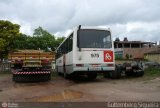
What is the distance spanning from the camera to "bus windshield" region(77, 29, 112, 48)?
21.1 metres

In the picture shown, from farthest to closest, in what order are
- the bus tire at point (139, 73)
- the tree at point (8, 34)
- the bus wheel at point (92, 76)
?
the tree at point (8, 34), the bus tire at point (139, 73), the bus wheel at point (92, 76)

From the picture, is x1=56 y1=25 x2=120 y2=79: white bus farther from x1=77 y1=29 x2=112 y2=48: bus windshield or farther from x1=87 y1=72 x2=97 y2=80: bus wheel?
x1=87 y1=72 x2=97 y2=80: bus wheel

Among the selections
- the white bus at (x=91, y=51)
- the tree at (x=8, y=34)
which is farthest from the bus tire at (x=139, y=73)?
the tree at (x=8, y=34)

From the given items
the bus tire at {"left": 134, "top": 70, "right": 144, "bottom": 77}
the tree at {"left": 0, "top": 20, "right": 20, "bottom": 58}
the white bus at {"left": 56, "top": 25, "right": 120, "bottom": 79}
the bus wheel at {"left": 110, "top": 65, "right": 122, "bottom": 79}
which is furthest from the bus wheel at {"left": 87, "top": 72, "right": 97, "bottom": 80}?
the tree at {"left": 0, "top": 20, "right": 20, "bottom": 58}

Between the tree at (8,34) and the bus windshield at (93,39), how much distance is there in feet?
90.5

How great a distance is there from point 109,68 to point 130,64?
10.8ft

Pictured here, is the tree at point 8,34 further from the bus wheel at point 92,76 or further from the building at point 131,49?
the building at point 131,49

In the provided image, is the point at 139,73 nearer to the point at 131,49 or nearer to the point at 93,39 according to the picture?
the point at 93,39

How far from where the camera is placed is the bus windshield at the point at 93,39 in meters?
21.1

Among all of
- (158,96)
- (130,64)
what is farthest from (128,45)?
(158,96)

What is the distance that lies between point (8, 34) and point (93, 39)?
2843 centimetres

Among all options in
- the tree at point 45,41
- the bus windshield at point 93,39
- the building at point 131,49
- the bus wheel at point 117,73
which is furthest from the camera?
the building at point 131,49

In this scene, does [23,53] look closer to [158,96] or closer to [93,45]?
[93,45]

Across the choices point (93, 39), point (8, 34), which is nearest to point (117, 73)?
point (93, 39)
